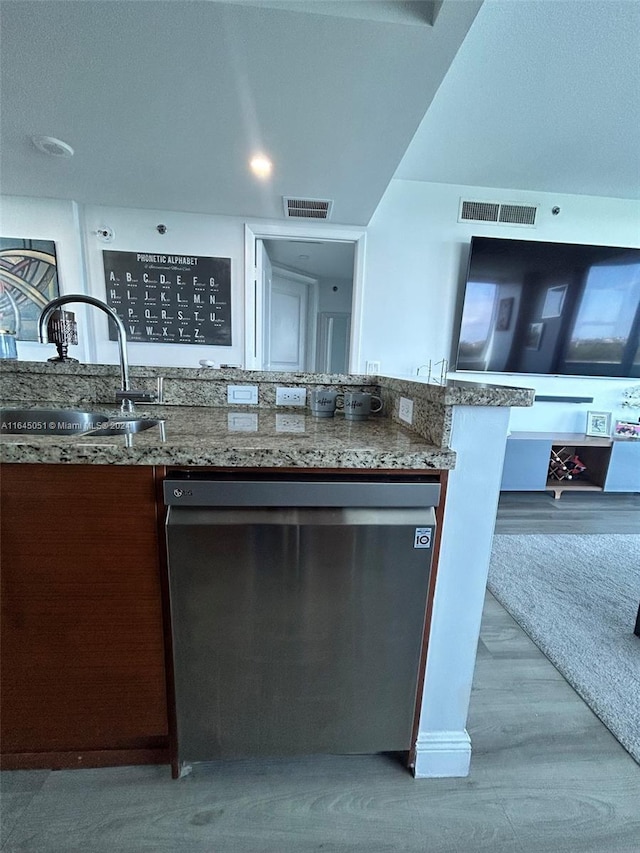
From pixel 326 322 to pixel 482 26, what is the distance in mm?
3768

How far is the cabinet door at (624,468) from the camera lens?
2.89 m

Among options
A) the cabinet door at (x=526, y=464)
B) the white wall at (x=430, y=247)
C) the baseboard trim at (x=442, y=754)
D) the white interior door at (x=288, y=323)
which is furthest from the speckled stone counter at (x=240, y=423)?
the white interior door at (x=288, y=323)

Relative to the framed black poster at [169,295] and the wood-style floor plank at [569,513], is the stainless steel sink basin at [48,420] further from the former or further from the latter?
the wood-style floor plank at [569,513]

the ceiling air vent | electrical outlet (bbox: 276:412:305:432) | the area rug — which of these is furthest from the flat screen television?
electrical outlet (bbox: 276:412:305:432)

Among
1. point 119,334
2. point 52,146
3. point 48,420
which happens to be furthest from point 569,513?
point 52,146

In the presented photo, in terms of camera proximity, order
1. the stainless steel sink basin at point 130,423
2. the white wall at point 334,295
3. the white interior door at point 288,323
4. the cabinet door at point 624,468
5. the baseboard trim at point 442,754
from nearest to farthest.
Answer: the baseboard trim at point 442,754 → the stainless steel sink basin at point 130,423 → the cabinet door at point 624,468 → the white interior door at point 288,323 → the white wall at point 334,295

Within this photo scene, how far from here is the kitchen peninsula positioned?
699 millimetres

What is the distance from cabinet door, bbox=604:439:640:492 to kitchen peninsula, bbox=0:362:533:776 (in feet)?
9.77

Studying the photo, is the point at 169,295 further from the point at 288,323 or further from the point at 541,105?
the point at 541,105

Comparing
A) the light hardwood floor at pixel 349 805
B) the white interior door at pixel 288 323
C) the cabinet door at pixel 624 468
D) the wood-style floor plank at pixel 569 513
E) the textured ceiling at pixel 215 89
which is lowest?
the wood-style floor plank at pixel 569 513

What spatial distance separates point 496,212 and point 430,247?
62cm

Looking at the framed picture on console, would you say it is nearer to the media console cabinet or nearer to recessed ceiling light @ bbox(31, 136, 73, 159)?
the media console cabinet

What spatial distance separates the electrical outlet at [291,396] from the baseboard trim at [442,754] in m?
1.11

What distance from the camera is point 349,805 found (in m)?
0.85
